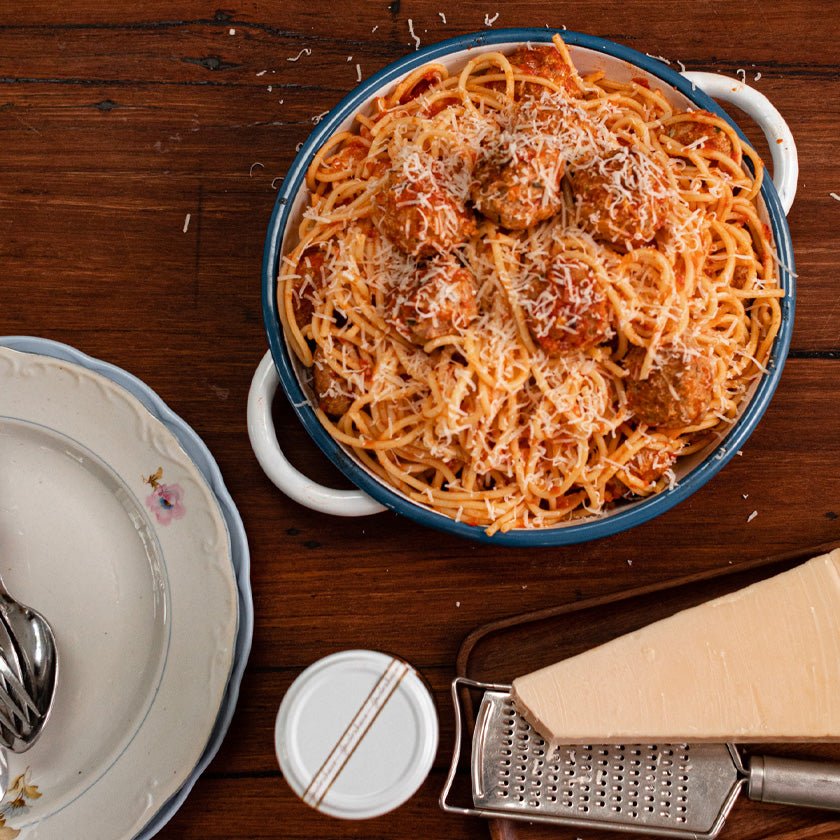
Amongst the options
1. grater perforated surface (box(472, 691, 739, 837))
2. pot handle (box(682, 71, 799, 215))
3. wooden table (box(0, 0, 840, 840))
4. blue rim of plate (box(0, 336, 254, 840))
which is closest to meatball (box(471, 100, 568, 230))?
pot handle (box(682, 71, 799, 215))

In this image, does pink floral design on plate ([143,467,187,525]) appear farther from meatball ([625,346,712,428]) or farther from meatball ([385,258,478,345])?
meatball ([625,346,712,428])

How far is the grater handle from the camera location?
6.73 ft

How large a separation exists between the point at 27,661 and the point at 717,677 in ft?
5.56

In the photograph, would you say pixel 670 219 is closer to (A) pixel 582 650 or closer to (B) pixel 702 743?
(A) pixel 582 650

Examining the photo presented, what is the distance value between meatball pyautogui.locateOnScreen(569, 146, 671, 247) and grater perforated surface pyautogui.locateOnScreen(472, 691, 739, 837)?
Answer: 1.16 m

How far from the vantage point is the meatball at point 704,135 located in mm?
1973

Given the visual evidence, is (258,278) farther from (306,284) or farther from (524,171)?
(524,171)

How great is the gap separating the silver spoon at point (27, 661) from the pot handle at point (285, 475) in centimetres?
73

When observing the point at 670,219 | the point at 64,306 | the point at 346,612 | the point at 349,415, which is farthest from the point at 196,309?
the point at 670,219

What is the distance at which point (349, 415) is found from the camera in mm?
1935

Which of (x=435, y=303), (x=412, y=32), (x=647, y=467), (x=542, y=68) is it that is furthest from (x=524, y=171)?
(x=412, y=32)

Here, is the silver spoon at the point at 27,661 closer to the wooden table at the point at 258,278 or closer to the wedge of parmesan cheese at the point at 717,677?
the wooden table at the point at 258,278

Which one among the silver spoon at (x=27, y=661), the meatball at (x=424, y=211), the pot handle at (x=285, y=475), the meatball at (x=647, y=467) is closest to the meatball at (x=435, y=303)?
the meatball at (x=424, y=211)

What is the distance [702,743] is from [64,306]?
2033 millimetres
